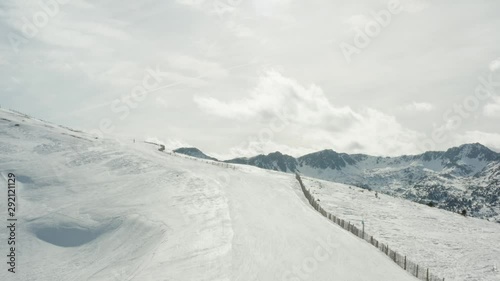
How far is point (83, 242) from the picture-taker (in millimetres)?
A: 33156

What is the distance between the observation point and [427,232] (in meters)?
48.7

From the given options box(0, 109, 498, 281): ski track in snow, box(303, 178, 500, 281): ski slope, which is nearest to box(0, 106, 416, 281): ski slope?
box(0, 109, 498, 281): ski track in snow

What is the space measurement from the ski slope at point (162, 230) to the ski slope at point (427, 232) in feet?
21.0

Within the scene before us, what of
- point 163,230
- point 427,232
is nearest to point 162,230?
point 163,230

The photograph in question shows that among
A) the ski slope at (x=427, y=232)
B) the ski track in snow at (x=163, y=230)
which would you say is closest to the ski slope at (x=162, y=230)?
the ski track in snow at (x=163, y=230)

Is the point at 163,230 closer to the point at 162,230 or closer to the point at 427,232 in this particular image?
the point at 162,230

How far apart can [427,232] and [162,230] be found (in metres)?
32.3

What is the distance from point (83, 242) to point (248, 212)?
612 inches

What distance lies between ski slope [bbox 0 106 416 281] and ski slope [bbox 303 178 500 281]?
6400 millimetres

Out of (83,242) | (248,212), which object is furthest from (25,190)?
(248,212)

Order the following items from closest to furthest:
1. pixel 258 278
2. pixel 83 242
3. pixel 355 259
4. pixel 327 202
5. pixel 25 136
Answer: pixel 258 278 < pixel 355 259 < pixel 83 242 < pixel 327 202 < pixel 25 136

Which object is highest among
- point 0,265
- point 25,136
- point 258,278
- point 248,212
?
point 25,136

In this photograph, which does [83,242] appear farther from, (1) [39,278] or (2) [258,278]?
(2) [258,278]

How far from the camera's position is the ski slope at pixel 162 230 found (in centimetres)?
2692
